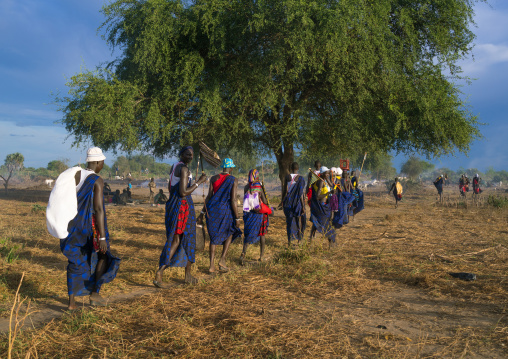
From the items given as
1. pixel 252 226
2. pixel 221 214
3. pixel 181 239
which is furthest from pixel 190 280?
pixel 252 226

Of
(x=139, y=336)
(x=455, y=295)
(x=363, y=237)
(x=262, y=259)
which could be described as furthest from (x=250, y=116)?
(x=139, y=336)

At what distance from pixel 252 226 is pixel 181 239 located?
6.92 ft

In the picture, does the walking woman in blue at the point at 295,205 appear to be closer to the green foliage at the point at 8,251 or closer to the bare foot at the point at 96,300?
the bare foot at the point at 96,300

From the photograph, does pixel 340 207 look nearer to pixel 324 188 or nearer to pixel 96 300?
pixel 324 188

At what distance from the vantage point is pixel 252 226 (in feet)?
25.4

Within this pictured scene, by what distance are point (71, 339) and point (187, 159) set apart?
2.99 metres

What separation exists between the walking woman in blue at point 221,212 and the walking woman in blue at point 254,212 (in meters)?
0.86

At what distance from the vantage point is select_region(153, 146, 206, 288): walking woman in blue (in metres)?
5.80

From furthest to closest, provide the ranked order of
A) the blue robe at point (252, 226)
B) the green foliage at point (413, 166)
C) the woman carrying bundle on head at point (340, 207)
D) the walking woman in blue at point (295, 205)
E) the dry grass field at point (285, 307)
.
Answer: the green foliage at point (413, 166) → the woman carrying bundle on head at point (340, 207) → the walking woman in blue at point (295, 205) → the blue robe at point (252, 226) → the dry grass field at point (285, 307)

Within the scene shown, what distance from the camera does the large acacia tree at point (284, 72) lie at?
1223 cm

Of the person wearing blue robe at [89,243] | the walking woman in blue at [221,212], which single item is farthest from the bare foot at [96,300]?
the walking woman in blue at [221,212]

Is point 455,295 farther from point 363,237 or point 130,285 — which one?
point 363,237

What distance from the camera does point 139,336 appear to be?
3846 millimetres

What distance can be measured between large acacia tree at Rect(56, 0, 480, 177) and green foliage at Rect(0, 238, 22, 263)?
530 centimetres
